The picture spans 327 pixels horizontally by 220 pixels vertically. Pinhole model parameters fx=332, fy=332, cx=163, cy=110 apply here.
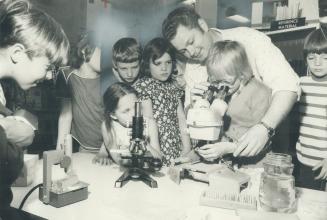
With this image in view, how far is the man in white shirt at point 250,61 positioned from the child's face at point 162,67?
0.09 meters

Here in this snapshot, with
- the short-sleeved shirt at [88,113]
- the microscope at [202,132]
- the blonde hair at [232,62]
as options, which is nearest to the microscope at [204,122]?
the microscope at [202,132]

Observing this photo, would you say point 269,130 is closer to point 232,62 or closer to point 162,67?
point 232,62

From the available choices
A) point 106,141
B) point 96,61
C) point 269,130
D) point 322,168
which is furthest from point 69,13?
point 322,168

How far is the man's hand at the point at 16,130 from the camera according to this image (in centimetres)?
126

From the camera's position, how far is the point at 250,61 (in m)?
1.79

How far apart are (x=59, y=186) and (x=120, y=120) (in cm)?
78

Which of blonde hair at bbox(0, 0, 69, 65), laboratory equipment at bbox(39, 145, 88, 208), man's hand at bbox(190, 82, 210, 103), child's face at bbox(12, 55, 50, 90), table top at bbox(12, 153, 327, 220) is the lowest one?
table top at bbox(12, 153, 327, 220)

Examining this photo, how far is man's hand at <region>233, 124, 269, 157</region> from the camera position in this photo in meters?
1.69

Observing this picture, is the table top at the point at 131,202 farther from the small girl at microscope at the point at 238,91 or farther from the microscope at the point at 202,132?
the small girl at microscope at the point at 238,91

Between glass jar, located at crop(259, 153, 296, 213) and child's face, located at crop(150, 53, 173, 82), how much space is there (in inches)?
37.8

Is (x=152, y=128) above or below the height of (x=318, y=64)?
below

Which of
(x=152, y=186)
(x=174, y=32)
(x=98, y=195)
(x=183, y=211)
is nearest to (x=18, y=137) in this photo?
(x=98, y=195)

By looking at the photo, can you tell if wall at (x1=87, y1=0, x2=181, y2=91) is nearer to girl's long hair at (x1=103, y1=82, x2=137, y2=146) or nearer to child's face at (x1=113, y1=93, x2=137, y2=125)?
girl's long hair at (x1=103, y1=82, x2=137, y2=146)

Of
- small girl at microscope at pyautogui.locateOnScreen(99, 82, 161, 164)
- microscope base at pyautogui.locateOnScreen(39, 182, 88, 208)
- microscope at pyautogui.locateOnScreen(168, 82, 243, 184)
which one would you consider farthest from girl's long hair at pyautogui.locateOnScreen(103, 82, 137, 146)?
microscope base at pyautogui.locateOnScreen(39, 182, 88, 208)
